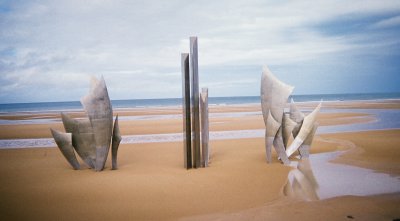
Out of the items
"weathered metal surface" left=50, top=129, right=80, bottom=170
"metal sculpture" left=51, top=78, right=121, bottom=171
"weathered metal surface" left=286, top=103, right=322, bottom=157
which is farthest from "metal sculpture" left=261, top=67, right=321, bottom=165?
"weathered metal surface" left=50, top=129, right=80, bottom=170

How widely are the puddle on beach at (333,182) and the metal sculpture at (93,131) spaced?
408 centimetres

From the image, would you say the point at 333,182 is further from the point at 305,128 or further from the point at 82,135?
the point at 82,135

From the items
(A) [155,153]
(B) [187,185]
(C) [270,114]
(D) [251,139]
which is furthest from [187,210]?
(D) [251,139]

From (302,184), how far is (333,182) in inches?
24.9

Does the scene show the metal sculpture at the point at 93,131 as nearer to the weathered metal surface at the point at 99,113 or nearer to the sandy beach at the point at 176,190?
the weathered metal surface at the point at 99,113

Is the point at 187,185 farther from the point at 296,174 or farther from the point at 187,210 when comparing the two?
the point at 296,174

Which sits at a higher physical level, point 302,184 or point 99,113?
point 99,113

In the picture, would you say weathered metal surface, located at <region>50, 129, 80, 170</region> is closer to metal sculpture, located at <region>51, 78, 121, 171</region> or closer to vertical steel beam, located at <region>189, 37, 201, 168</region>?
metal sculpture, located at <region>51, 78, 121, 171</region>

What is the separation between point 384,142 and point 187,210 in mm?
8659

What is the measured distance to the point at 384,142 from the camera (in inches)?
428

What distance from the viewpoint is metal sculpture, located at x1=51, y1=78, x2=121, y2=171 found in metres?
7.21

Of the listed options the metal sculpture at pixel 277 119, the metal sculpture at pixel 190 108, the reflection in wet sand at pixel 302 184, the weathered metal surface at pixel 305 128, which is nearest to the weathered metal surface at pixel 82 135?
the metal sculpture at pixel 190 108

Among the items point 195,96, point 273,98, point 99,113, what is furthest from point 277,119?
point 99,113

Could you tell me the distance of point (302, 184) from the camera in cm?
625
